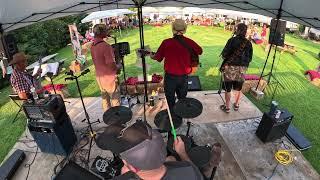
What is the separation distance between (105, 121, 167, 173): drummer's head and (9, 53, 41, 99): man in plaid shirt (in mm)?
4365

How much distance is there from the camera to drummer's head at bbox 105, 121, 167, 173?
78.1 inches

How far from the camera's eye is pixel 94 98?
725cm

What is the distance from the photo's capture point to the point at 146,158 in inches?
78.0

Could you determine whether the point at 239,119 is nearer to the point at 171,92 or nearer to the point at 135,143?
the point at 171,92

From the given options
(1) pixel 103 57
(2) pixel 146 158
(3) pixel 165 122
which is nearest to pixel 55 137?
(1) pixel 103 57

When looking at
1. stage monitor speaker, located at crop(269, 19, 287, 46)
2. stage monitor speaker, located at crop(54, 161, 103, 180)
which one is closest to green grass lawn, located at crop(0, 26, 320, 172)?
stage monitor speaker, located at crop(269, 19, 287, 46)

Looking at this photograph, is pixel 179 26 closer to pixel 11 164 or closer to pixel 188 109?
pixel 188 109

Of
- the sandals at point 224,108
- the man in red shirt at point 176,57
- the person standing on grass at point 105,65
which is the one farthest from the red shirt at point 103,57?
the sandals at point 224,108

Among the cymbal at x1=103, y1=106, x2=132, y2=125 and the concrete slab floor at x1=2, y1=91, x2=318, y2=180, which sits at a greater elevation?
the cymbal at x1=103, y1=106, x2=132, y2=125

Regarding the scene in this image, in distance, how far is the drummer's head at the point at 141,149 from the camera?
1984mm

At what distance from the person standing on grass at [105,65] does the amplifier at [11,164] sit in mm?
2116

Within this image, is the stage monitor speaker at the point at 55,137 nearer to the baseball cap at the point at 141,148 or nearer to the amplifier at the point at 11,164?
the amplifier at the point at 11,164

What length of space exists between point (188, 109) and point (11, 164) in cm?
373

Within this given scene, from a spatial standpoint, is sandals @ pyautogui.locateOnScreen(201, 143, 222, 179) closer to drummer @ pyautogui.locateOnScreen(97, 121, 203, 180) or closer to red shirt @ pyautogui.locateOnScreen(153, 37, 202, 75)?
drummer @ pyautogui.locateOnScreen(97, 121, 203, 180)
